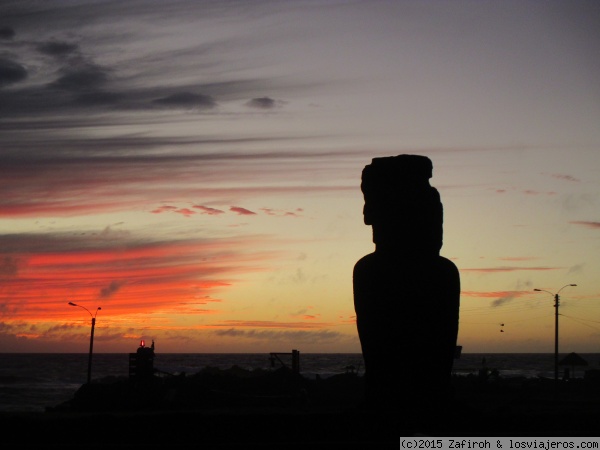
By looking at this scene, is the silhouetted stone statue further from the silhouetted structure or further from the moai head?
the silhouetted structure

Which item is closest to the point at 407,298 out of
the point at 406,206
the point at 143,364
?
the point at 406,206

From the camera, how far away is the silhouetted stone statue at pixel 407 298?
1335 centimetres

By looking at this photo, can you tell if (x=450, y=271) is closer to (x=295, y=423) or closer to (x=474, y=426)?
(x=474, y=426)

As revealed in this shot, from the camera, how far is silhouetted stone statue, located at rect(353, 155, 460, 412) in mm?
13352

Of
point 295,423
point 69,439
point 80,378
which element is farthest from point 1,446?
point 80,378

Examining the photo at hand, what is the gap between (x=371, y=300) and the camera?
13.5 meters

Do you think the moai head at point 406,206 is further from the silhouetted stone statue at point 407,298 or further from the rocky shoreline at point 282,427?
the rocky shoreline at point 282,427

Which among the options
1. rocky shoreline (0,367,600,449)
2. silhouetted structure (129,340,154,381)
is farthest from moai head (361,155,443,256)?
silhouetted structure (129,340,154,381)

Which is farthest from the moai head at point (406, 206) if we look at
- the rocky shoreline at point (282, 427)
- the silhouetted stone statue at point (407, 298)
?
the rocky shoreline at point (282, 427)

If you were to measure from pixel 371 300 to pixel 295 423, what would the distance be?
2476 mm

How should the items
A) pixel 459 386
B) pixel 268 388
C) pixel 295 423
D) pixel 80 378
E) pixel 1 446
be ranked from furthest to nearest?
pixel 80 378 → pixel 459 386 → pixel 268 388 → pixel 295 423 → pixel 1 446

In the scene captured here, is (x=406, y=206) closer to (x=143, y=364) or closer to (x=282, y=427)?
(x=282, y=427)

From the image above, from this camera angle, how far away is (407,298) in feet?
43.8

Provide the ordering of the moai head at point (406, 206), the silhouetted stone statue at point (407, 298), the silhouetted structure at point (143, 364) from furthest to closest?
the silhouetted structure at point (143, 364), the moai head at point (406, 206), the silhouetted stone statue at point (407, 298)
